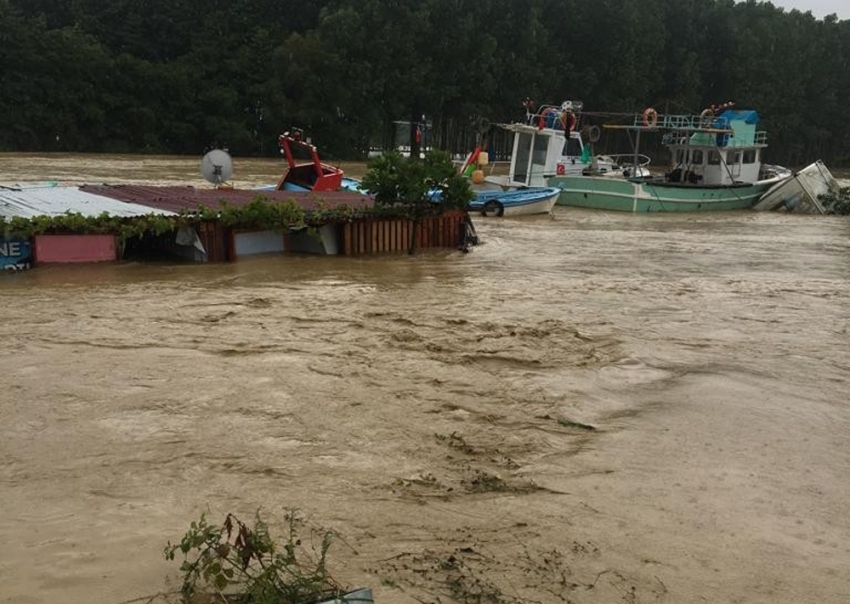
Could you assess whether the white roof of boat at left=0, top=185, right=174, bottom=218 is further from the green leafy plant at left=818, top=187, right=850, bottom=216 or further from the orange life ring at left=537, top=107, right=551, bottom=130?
the green leafy plant at left=818, top=187, right=850, bottom=216

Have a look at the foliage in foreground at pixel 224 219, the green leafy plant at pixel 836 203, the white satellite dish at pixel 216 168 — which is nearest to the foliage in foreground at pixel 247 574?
the foliage in foreground at pixel 224 219

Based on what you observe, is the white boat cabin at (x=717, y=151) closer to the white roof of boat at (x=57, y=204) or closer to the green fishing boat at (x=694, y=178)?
the green fishing boat at (x=694, y=178)

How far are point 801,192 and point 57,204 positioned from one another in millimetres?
22446

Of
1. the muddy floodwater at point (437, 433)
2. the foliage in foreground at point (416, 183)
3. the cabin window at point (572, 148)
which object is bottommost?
the muddy floodwater at point (437, 433)

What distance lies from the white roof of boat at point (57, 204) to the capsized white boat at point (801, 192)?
2084 centimetres

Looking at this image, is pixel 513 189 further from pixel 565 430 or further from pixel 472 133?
pixel 472 133

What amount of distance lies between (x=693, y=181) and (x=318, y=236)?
16220mm

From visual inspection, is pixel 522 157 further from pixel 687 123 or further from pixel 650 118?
pixel 687 123

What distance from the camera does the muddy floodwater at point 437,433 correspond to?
14.4 feet

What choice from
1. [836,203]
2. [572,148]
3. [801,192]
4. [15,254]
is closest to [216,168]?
[15,254]

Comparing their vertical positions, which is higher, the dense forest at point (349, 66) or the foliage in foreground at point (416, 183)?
the dense forest at point (349, 66)

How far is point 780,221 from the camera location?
79.7 ft

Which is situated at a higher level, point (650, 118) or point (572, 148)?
point (650, 118)

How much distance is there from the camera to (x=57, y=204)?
13.3 meters
